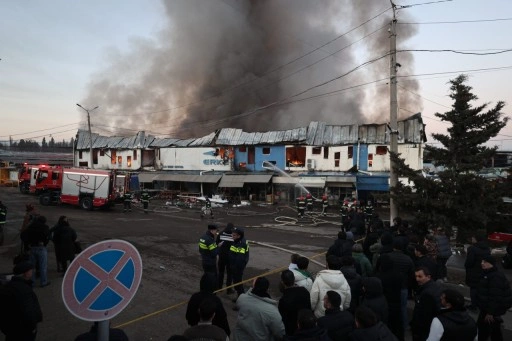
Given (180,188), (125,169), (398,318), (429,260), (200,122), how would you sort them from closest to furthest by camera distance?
(398,318) < (429,260) < (180,188) < (125,169) < (200,122)

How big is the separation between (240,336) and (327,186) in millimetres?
25982

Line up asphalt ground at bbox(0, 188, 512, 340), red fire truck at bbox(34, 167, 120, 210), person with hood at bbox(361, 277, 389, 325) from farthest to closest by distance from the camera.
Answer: red fire truck at bbox(34, 167, 120, 210), asphalt ground at bbox(0, 188, 512, 340), person with hood at bbox(361, 277, 389, 325)

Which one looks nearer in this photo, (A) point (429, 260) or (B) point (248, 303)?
(B) point (248, 303)

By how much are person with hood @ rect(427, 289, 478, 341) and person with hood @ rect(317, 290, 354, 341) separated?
848 millimetres

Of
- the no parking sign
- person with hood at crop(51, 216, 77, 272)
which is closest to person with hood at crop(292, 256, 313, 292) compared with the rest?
the no parking sign

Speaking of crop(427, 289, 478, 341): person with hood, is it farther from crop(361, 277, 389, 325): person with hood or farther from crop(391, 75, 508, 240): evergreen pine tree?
crop(391, 75, 508, 240): evergreen pine tree

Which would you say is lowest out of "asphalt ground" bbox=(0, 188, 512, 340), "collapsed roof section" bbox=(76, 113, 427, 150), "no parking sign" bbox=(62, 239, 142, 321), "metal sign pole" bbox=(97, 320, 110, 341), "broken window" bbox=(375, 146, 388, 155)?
"asphalt ground" bbox=(0, 188, 512, 340)

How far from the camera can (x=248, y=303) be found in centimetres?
408

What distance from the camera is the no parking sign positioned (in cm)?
243

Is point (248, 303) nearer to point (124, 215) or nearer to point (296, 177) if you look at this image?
point (124, 215)

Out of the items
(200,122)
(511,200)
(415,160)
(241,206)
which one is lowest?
(241,206)

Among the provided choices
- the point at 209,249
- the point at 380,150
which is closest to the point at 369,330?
the point at 209,249

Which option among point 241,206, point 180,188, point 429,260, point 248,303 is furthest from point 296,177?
point 248,303

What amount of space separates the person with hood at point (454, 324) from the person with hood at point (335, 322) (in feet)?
2.78
